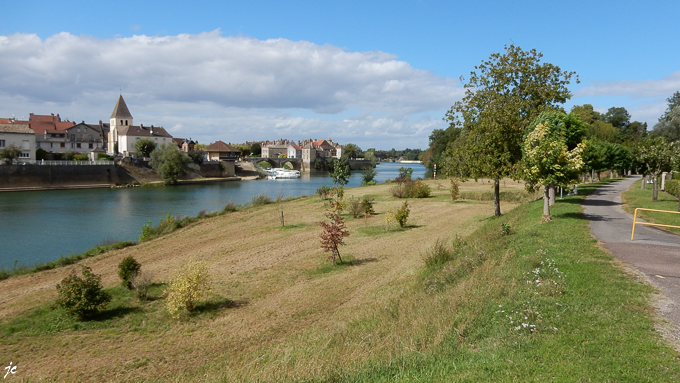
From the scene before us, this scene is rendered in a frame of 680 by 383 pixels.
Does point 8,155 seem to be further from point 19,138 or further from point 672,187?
point 672,187

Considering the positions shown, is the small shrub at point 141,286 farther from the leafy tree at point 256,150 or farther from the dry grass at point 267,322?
the leafy tree at point 256,150

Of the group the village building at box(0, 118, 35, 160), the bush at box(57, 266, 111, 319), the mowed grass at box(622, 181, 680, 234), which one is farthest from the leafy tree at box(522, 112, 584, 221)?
the village building at box(0, 118, 35, 160)

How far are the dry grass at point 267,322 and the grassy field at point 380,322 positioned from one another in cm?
5

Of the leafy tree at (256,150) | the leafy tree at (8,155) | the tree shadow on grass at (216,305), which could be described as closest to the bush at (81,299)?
the tree shadow on grass at (216,305)

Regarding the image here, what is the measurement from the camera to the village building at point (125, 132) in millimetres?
96812

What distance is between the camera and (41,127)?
292 feet

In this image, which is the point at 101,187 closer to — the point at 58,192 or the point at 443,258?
the point at 58,192

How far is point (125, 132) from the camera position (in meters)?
97.7

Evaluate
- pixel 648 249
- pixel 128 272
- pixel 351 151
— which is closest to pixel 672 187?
pixel 648 249

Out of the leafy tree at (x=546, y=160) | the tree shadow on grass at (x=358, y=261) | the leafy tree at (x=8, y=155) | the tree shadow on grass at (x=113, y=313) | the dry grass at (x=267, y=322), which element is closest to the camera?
the dry grass at (x=267, y=322)

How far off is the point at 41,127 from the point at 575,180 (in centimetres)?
10374

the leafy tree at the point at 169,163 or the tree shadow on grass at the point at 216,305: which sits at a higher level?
the leafy tree at the point at 169,163

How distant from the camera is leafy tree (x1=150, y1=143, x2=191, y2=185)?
72.2m

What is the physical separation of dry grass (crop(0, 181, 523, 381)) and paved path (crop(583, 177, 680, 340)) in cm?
332
